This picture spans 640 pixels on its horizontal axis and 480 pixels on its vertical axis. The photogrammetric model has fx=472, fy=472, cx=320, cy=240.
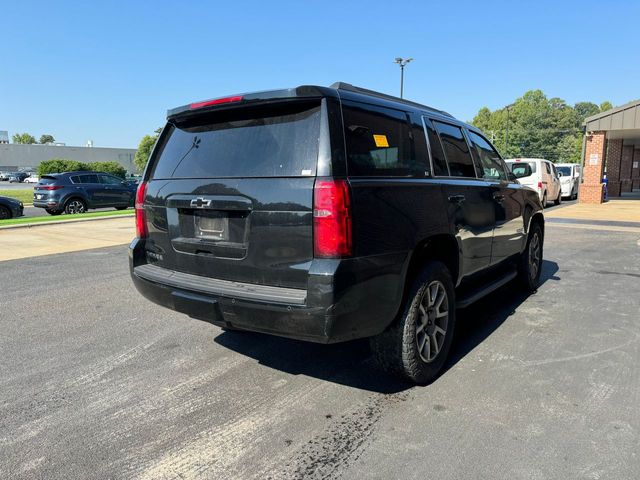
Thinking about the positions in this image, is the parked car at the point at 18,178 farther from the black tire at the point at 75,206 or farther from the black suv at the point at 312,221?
the black suv at the point at 312,221

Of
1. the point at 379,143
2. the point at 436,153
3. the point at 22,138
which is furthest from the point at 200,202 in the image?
the point at 22,138

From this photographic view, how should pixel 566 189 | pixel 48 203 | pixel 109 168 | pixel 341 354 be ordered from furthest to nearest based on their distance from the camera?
pixel 109 168 → pixel 566 189 → pixel 48 203 → pixel 341 354

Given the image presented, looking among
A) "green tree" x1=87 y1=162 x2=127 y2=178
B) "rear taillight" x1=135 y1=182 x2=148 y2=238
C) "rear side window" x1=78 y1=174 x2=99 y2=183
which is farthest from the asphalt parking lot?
"green tree" x1=87 y1=162 x2=127 y2=178

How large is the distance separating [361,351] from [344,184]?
6.02ft

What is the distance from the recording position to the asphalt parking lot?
2.43 metres

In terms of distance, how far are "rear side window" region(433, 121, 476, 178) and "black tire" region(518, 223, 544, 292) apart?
190 cm

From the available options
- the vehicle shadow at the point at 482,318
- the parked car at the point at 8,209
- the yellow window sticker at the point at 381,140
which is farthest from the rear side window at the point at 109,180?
the yellow window sticker at the point at 381,140

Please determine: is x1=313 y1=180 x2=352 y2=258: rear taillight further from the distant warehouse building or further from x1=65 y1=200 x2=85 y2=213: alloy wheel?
the distant warehouse building

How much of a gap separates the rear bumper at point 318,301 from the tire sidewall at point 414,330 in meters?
0.20

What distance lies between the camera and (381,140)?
3055 mm

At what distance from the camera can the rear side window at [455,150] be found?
3873mm

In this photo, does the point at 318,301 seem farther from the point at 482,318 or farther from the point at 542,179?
the point at 542,179

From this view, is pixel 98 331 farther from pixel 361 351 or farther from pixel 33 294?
pixel 361 351

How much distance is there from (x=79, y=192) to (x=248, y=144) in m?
17.5
